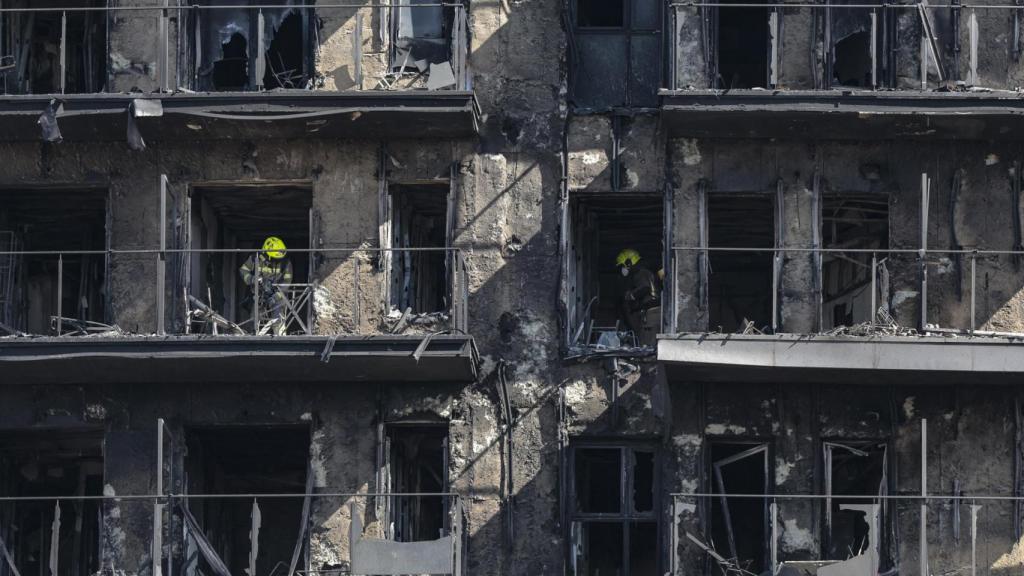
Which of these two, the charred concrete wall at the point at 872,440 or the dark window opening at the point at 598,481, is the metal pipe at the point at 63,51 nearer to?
the dark window opening at the point at 598,481

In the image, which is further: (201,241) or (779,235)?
(201,241)

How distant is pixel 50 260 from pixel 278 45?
4.16m

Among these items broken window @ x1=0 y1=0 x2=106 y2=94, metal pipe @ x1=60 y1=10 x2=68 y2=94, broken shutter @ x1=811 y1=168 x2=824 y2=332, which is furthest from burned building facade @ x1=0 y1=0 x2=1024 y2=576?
broken window @ x1=0 y1=0 x2=106 y2=94

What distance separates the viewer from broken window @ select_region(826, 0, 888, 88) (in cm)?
3106

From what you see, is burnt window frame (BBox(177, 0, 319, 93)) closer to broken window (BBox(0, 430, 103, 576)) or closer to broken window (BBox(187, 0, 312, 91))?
broken window (BBox(187, 0, 312, 91))

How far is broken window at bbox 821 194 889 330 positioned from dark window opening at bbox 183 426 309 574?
662 cm

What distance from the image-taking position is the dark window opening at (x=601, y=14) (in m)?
31.9

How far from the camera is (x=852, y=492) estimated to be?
30953 mm

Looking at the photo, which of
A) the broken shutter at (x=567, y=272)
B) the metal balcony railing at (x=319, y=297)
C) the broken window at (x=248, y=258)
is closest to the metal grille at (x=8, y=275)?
the metal balcony railing at (x=319, y=297)

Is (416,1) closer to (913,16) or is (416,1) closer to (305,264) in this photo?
(305,264)

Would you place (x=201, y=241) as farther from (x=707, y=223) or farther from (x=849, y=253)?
(x=849, y=253)

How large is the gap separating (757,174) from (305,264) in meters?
6.05

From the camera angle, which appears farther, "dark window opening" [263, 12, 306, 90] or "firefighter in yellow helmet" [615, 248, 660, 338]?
"dark window opening" [263, 12, 306, 90]

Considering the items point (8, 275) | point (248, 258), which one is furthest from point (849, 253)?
point (8, 275)
